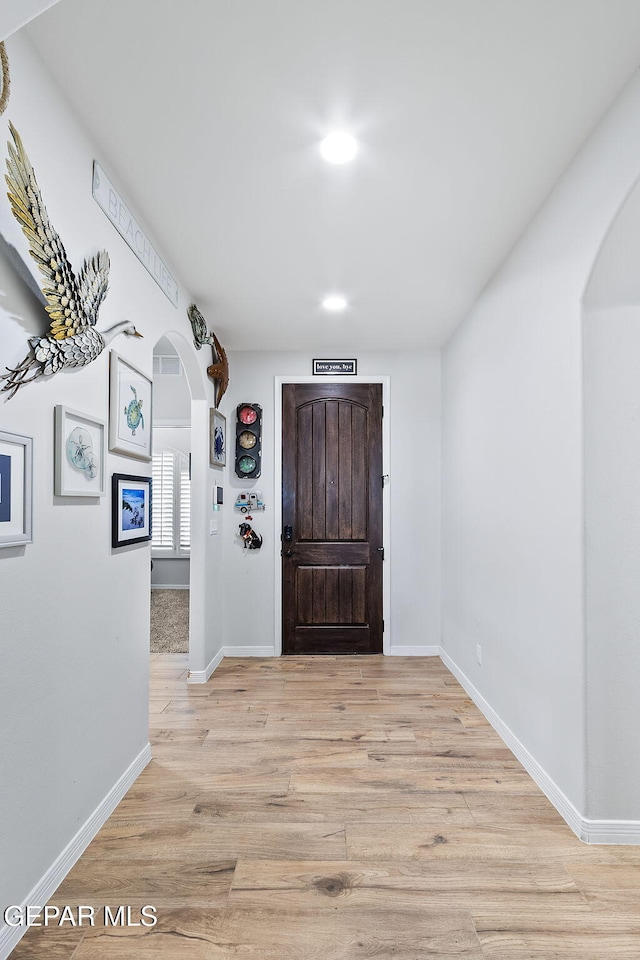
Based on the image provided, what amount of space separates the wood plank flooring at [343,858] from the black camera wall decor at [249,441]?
6.86 ft

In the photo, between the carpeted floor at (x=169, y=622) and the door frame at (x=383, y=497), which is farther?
the carpeted floor at (x=169, y=622)

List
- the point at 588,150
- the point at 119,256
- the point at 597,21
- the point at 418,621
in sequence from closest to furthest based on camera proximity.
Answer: the point at 597,21 < the point at 588,150 < the point at 119,256 < the point at 418,621

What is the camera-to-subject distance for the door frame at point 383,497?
4625mm

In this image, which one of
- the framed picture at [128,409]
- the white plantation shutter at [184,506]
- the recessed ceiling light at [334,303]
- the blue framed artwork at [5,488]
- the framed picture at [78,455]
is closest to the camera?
the blue framed artwork at [5,488]

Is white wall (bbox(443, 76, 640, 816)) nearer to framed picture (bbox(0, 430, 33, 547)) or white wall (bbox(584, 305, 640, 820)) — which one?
white wall (bbox(584, 305, 640, 820))

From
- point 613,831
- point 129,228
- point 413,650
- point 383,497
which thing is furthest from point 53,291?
point 413,650

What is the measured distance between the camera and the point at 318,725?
311 centimetres

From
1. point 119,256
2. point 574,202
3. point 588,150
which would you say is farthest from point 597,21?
point 119,256

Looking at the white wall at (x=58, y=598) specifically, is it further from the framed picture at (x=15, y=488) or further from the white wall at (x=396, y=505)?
the white wall at (x=396, y=505)

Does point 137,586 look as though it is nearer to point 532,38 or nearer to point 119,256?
point 119,256

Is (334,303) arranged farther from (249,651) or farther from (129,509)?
(249,651)

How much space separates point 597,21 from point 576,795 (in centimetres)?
251

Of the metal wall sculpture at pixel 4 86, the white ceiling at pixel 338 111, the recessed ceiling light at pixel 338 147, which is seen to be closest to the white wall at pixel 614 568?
the white ceiling at pixel 338 111

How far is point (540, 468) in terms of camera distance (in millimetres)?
2430
